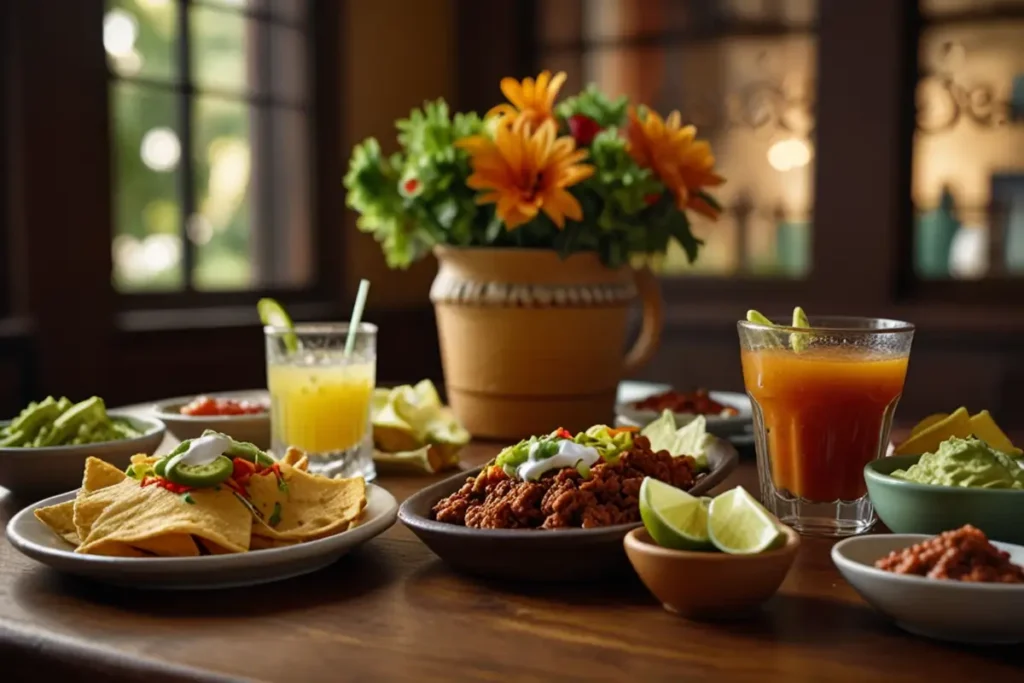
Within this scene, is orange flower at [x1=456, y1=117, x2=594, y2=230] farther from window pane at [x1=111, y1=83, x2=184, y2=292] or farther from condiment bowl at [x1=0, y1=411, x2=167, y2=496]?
window pane at [x1=111, y1=83, x2=184, y2=292]

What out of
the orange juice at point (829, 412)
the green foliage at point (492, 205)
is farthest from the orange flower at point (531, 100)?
the orange juice at point (829, 412)

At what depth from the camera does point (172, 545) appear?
892 mm

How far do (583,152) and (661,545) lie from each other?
0.80 metres

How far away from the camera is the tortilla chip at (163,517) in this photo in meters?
0.89

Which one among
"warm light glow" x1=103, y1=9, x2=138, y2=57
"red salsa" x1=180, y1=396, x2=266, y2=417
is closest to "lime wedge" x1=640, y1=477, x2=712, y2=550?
"red salsa" x1=180, y1=396, x2=266, y2=417

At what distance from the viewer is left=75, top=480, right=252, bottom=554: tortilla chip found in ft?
2.91

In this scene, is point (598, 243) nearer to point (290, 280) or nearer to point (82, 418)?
point (82, 418)

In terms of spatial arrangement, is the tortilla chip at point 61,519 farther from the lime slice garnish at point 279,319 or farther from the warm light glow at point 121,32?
the warm light glow at point 121,32

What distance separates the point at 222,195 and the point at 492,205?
234 centimetres

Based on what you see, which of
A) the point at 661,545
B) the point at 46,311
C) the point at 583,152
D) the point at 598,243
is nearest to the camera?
the point at 661,545

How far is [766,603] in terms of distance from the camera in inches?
34.3

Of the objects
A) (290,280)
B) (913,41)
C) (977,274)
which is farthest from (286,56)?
(977,274)

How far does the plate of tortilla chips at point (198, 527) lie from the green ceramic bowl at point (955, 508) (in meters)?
0.43

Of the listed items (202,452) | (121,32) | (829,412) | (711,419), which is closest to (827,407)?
(829,412)
